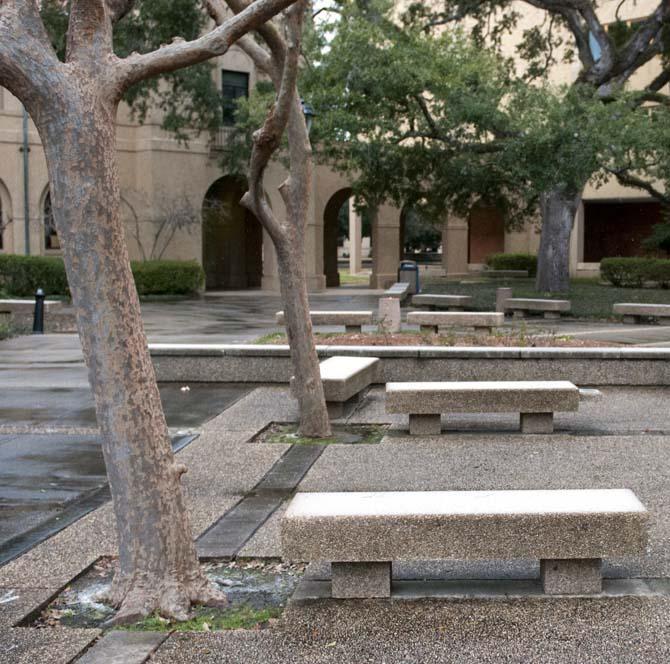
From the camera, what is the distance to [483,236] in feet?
167

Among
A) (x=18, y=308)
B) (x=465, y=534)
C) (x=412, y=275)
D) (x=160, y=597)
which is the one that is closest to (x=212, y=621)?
(x=160, y=597)

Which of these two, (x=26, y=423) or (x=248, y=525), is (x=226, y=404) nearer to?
(x=26, y=423)

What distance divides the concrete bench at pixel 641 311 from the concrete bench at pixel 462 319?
4.69 meters

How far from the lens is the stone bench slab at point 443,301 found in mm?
23781

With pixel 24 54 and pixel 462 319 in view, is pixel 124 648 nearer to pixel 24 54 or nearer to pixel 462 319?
pixel 24 54

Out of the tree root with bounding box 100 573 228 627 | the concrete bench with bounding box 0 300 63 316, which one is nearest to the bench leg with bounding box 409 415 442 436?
the tree root with bounding box 100 573 228 627

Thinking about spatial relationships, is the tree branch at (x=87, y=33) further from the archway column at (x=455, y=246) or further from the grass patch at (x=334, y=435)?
the archway column at (x=455, y=246)

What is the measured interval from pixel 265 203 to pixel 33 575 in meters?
4.47

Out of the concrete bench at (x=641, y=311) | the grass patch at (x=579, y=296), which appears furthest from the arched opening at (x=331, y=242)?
the concrete bench at (x=641, y=311)

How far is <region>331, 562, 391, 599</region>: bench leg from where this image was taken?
16.8 feet

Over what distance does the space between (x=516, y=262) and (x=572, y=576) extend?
128 ft

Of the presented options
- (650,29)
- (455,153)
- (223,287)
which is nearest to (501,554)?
(455,153)

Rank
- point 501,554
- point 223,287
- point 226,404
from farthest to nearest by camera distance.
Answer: point 223,287 → point 226,404 → point 501,554

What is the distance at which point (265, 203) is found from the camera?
927 cm
